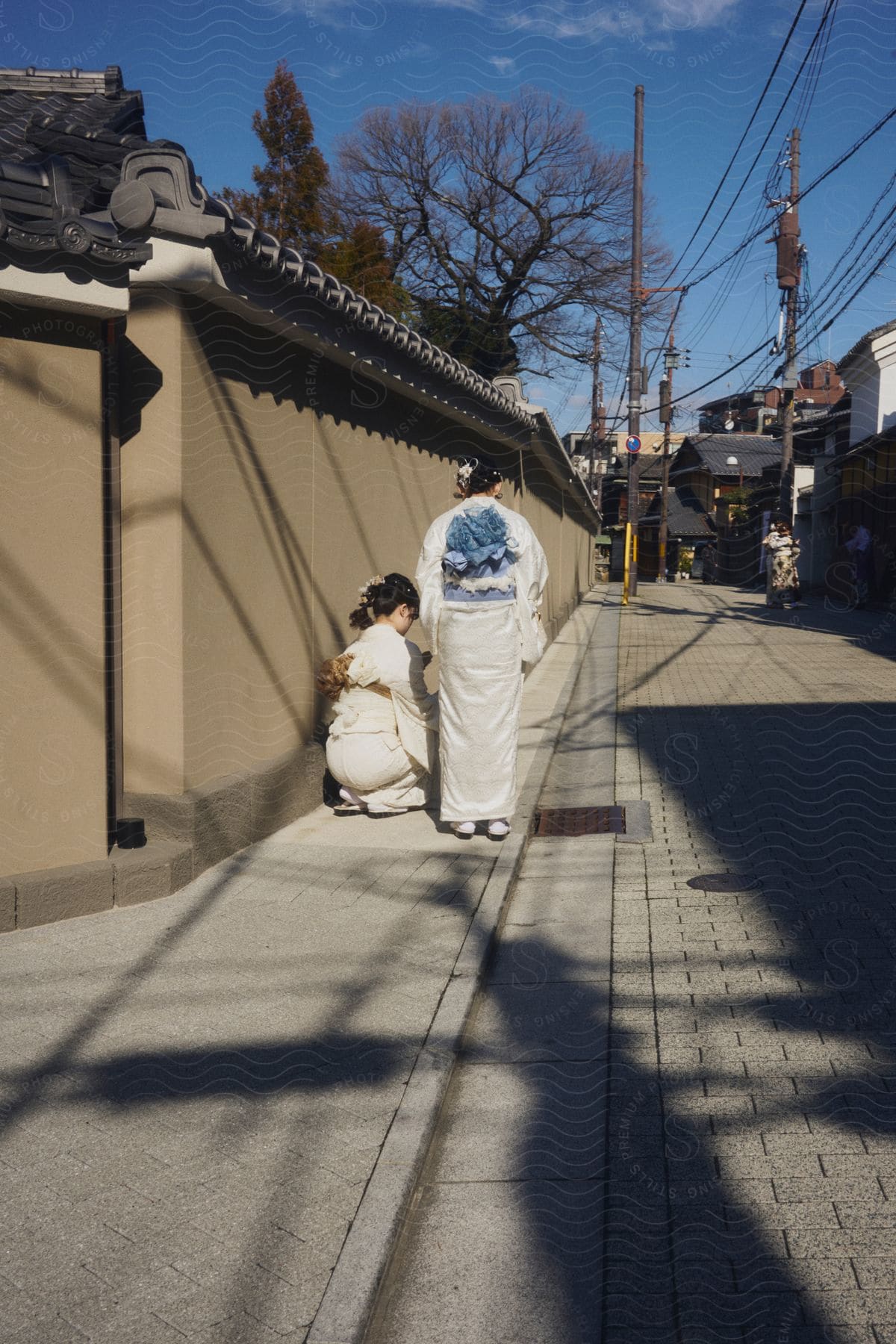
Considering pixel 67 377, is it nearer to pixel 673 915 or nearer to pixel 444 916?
pixel 444 916

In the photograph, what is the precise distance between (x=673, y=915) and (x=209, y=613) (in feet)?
8.52

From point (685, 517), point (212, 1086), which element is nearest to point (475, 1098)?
point (212, 1086)

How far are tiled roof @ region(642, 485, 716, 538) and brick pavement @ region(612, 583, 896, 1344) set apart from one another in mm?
48727

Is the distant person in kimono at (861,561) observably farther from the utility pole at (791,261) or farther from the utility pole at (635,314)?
the utility pole at (635,314)

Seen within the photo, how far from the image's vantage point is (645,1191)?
10.5 ft

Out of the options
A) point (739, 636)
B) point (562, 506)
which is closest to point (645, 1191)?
point (739, 636)

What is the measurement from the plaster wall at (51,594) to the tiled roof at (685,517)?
5158 cm

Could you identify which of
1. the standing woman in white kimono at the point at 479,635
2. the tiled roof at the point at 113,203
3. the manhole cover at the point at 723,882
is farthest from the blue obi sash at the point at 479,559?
the manhole cover at the point at 723,882

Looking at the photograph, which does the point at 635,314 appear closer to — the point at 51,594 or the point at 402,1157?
the point at 51,594

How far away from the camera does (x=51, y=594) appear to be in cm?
495

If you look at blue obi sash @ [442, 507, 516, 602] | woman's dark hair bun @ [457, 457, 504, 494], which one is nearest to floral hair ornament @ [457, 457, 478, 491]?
woman's dark hair bun @ [457, 457, 504, 494]

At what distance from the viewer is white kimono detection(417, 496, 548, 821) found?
6301 millimetres

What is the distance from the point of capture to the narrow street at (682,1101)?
277 cm

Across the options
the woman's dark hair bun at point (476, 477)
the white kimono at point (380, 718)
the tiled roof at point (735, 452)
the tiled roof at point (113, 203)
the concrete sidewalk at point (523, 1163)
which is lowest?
the concrete sidewalk at point (523, 1163)
